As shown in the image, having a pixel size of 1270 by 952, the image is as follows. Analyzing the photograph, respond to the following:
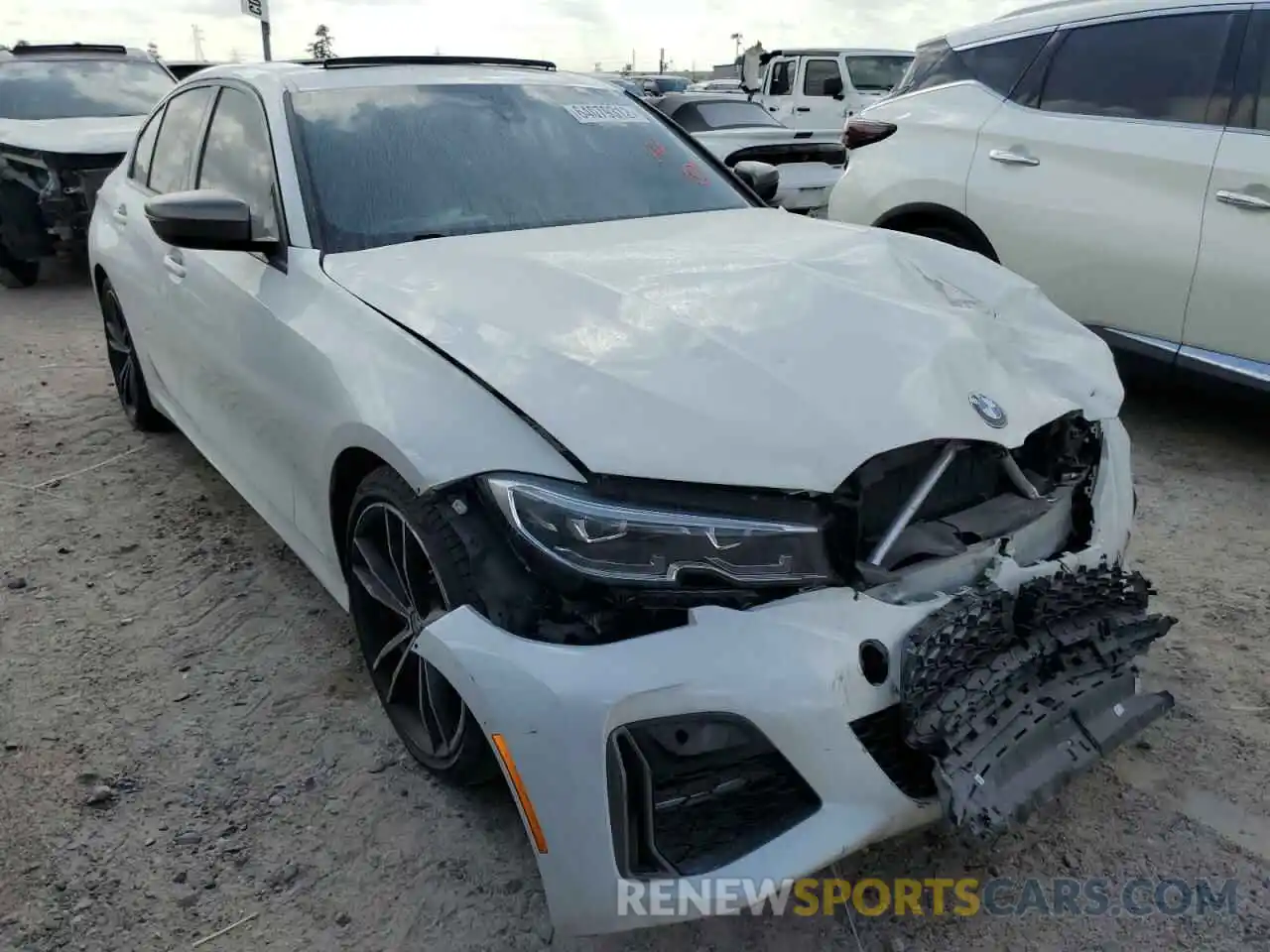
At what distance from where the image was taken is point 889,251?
8.99 ft

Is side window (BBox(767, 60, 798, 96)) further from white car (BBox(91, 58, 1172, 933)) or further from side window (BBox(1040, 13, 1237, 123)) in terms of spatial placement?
white car (BBox(91, 58, 1172, 933))

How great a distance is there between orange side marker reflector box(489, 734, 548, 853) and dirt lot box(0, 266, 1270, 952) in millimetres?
365

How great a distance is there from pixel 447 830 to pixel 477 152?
1.91 metres

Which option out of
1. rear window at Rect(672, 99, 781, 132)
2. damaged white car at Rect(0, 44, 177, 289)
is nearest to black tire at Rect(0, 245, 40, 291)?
damaged white car at Rect(0, 44, 177, 289)

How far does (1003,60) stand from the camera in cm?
484

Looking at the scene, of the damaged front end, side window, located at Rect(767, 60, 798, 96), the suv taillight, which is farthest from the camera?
side window, located at Rect(767, 60, 798, 96)

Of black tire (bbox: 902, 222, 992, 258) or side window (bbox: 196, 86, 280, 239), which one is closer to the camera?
side window (bbox: 196, 86, 280, 239)

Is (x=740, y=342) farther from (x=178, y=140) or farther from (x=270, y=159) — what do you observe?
(x=178, y=140)

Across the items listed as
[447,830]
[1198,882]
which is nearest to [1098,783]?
[1198,882]

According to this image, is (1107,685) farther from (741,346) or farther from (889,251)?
(889,251)

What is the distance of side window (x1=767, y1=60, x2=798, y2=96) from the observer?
14961 mm

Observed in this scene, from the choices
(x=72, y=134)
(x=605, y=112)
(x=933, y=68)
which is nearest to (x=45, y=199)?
(x=72, y=134)

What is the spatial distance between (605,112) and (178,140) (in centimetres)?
164

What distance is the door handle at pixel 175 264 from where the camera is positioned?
11.4ft
